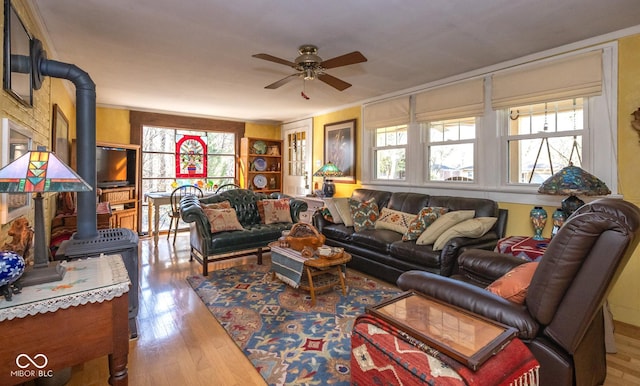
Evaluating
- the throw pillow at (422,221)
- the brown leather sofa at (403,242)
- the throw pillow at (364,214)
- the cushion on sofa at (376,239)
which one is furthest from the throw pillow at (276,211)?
the throw pillow at (422,221)

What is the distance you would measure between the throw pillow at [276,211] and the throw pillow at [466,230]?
2169 mm

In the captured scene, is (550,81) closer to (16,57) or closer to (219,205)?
(219,205)

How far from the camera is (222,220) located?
3855mm

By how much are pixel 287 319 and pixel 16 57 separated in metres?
2.48

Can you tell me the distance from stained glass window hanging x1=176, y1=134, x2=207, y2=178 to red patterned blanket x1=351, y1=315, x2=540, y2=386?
18.6ft

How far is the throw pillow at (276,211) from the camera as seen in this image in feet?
14.6

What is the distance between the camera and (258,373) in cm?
190

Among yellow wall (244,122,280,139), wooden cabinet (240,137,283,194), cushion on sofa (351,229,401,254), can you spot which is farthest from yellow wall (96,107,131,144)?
cushion on sofa (351,229,401,254)

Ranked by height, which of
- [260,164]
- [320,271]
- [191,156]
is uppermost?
[191,156]

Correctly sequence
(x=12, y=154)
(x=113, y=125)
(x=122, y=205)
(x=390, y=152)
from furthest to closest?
(x=113, y=125) → (x=122, y=205) → (x=390, y=152) → (x=12, y=154)

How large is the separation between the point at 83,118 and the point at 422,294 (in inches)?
101

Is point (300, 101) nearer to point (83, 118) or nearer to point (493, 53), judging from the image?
point (493, 53)

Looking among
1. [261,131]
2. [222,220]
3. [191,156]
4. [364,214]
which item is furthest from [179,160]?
[364,214]

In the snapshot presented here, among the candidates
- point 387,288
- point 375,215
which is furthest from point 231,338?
point 375,215
